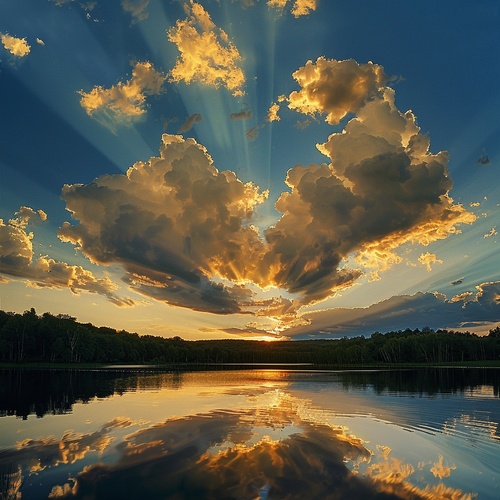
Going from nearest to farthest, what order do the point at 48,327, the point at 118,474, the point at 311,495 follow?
1. the point at 311,495
2. the point at 118,474
3. the point at 48,327

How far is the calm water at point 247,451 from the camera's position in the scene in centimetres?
1814

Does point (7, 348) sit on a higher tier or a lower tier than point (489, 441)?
higher

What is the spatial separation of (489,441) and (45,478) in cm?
2686

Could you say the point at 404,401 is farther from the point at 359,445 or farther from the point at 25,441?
the point at 25,441

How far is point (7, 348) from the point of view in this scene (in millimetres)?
156875

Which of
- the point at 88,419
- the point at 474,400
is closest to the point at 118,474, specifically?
the point at 88,419

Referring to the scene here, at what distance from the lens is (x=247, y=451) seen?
80.9 ft

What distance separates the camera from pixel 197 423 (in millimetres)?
34562

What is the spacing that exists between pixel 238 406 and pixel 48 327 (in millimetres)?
146147

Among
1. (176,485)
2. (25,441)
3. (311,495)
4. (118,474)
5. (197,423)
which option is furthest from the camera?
(197,423)

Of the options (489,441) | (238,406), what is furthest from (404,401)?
(489,441)

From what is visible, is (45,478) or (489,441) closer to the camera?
(45,478)

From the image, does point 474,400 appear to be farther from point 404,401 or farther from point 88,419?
point 88,419

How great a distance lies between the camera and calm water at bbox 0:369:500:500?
59.5 feet
